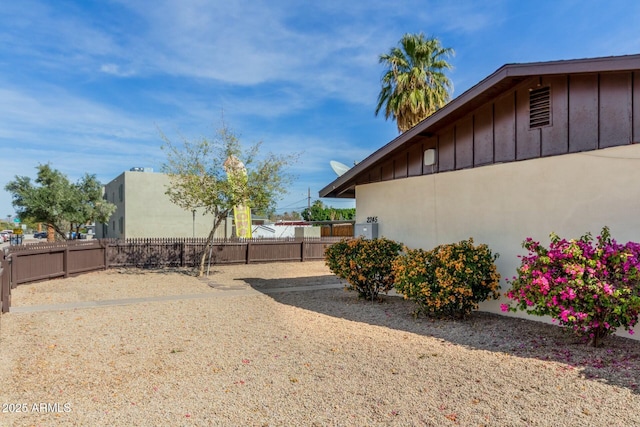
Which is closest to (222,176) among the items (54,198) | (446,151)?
(446,151)

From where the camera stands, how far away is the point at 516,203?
7.43 meters

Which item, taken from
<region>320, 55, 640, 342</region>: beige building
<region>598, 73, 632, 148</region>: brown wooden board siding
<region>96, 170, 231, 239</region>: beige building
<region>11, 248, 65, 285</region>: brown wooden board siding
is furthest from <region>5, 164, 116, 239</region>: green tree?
<region>598, 73, 632, 148</region>: brown wooden board siding

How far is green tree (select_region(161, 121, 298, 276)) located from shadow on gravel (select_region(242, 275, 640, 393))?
5964 millimetres

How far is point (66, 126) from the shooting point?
20391 mm

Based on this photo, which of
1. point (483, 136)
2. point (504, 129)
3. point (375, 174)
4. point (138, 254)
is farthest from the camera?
point (138, 254)

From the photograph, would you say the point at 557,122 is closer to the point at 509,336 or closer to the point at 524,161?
the point at 524,161

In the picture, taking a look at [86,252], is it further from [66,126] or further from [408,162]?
[408,162]

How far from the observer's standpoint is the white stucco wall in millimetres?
5977

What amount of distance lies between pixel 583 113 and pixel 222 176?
11966mm

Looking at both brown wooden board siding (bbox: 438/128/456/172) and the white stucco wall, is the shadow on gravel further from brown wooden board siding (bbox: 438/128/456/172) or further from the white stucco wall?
brown wooden board siding (bbox: 438/128/456/172)

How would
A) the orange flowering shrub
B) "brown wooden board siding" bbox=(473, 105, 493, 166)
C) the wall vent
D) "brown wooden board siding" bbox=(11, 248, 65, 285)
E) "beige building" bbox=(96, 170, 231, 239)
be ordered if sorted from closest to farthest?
the wall vent
the orange flowering shrub
"brown wooden board siding" bbox=(473, 105, 493, 166)
"brown wooden board siding" bbox=(11, 248, 65, 285)
"beige building" bbox=(96, 170, 231, 239)

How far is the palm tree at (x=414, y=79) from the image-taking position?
18.4 meters

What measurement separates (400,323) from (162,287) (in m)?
8.31

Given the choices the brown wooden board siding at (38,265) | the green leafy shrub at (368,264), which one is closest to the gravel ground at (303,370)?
the green leafy shrub at (368,264)
